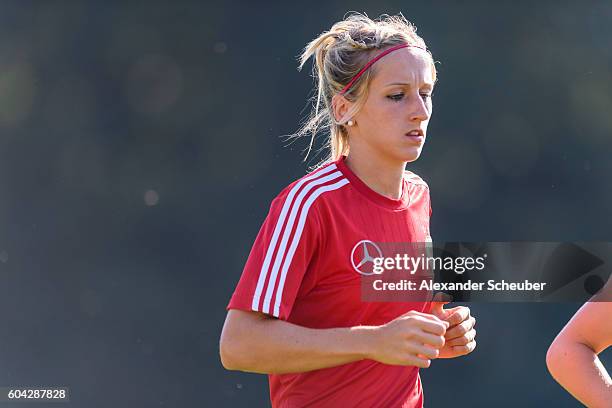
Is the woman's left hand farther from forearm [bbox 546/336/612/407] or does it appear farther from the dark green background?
the dark green background

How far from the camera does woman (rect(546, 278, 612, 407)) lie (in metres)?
1.73

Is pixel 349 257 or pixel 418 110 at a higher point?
pixel 418 110

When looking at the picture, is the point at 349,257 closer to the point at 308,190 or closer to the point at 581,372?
the point at 308,190

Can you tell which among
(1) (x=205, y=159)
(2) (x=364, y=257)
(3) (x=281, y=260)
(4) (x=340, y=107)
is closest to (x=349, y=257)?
(2) (x=364, y=257)

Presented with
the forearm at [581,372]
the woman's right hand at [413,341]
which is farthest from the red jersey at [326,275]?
the forearm at [581,372]

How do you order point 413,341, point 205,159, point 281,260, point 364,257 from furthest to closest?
point 205,159 < point 364,257 < point 281,260 < point 413,341

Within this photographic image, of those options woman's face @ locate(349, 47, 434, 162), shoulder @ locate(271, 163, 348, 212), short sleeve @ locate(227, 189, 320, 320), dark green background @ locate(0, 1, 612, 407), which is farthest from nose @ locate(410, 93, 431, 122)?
dark green background @ locate(0, 1, 612, 407)

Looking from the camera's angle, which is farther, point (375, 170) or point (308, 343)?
point (375, 170)

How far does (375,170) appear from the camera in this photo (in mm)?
2158

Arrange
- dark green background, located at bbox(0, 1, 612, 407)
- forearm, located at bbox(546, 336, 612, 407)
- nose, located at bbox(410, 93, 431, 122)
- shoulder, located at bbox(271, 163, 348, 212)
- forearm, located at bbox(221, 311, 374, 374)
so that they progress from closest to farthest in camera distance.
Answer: forearm, located at bbox(546, 336, 612, 407), forearm, located at bbox(221, 311, 374, 374), shoulder, located at bbox(271, 163, 348, 212), nose, located at bbox(410, 93, 431, 122), dark green background, located at bbox(0, 1, 612, 407)

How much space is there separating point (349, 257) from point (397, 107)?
0.39 meters

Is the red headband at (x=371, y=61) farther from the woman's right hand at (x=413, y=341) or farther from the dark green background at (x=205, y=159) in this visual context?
the dark green background at (x=205, y=159)

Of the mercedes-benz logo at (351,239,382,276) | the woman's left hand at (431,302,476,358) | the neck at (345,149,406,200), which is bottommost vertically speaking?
the woman's left hand at (431,302,476,358)

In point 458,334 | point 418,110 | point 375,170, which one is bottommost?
point 458,334
